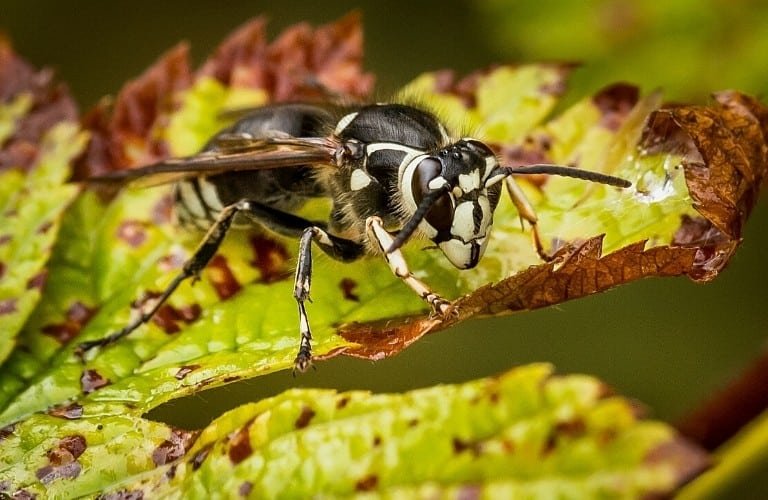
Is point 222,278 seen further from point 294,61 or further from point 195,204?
point 294,61

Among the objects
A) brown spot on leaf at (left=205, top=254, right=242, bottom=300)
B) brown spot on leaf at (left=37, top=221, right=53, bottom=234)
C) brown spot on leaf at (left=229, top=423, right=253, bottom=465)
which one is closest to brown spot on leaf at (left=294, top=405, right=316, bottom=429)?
brown spot on leaf at (left=229, top=423, right=253, bottom=465)

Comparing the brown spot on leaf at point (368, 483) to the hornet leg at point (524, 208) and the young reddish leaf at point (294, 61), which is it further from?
the young reddish leaf at point (294, 61)

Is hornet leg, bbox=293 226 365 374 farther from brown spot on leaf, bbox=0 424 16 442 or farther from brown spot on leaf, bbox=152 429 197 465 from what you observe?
brown spot on leaf, bbox=0 424 16 442

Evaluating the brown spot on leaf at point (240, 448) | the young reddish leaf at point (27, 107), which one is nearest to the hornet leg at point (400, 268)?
the brown spot on leaf at point (240, 448)

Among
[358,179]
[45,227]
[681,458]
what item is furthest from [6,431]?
[681,458]

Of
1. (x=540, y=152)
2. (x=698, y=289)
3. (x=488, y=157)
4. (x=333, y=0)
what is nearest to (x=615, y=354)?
(x=698, y=289)

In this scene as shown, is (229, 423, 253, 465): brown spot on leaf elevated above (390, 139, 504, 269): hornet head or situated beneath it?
situated beneath

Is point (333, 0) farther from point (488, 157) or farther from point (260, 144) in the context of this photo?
point (488, 157)
